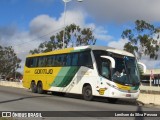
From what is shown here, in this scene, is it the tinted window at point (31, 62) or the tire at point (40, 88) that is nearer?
the tire at point (40, 88)

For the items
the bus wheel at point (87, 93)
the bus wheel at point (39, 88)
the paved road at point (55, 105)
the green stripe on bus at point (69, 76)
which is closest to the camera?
the paved road at point (55, 105)

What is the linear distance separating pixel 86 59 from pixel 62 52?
3.78 meters

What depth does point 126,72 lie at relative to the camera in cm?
2366

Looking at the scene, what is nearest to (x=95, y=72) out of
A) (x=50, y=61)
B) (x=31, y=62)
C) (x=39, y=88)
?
(x=50, y=61)

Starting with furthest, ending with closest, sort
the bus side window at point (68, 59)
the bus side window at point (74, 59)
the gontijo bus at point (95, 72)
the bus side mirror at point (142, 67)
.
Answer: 1. the bus side window at point (68, 59)
2. the bus side window at point (74, 59)
3. the bus side mirror at point (142, 67)
4. the gontijo bus at point (95, 72)

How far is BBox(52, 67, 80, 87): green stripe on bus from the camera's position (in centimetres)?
2677

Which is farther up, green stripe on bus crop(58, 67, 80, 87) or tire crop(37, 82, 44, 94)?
green stripe on bus crop(58, 67, 80, 87)

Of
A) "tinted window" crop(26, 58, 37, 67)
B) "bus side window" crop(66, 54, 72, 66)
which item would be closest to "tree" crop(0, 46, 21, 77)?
"tinted window" crop(26, 58, 37, 67)

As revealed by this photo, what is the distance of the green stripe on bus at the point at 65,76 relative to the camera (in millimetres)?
26766

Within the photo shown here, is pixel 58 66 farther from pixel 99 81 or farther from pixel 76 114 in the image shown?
pixel 76 114

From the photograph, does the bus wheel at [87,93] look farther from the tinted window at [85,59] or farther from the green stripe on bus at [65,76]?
the green stripe on bus at [65,76]

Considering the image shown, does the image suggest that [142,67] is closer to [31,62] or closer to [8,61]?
[31,62]

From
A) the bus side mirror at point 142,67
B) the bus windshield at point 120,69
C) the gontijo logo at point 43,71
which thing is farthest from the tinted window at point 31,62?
the bus side mirror at point 142,67

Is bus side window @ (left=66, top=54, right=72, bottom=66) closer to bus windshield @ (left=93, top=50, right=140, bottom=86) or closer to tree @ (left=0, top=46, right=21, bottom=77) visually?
bus windshield @ (left=93, top=50, right=140, bottom=86)
